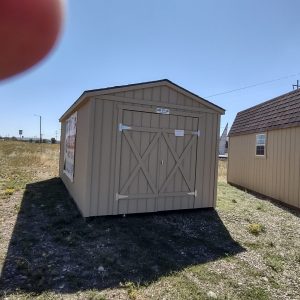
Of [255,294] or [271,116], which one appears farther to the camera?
Answer: [271,116]

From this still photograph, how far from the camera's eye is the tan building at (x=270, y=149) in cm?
909

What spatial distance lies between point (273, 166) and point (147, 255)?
7072 mm

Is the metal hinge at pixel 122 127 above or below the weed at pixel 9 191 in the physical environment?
above

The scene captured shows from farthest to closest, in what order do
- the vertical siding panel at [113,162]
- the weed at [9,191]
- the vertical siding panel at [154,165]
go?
the weed at [9,191]
the vertical siding panel at [154,165]
the vertical siding panel at [113,162]

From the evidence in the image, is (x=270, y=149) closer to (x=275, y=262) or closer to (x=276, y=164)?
(x=276, y=164)

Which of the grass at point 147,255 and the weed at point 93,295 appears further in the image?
the grass at point 147,255

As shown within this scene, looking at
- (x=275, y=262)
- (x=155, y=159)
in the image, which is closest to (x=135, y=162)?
(x=155, y=159)

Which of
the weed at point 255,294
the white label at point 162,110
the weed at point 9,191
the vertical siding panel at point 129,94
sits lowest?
the weed at point 255,294

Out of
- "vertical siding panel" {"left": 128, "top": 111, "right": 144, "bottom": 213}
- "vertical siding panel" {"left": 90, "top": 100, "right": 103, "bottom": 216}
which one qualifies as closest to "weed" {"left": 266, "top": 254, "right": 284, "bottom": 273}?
"vertical siding panel" {"left": 128, "top": 111, "right": 144, "bottom": 213}

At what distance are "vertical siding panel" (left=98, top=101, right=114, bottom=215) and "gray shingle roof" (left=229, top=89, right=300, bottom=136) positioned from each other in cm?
558

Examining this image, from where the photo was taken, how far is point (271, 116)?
430 inches

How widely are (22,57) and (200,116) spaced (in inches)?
276

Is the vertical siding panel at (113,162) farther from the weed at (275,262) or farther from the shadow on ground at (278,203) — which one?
the shadow on ground at (278,203)

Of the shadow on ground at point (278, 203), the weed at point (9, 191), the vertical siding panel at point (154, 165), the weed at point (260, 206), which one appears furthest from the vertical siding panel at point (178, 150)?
the weed at point (9, 191)
